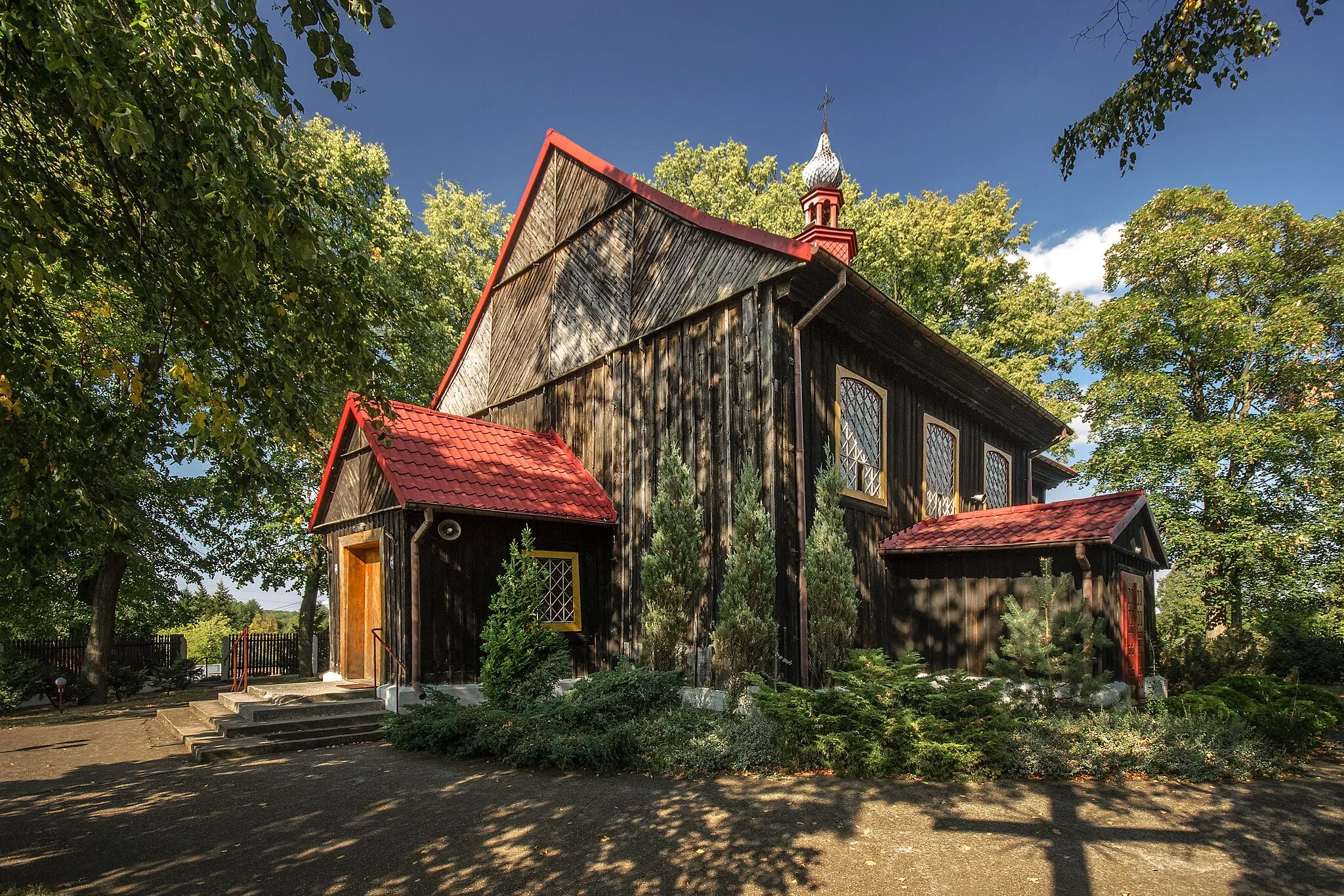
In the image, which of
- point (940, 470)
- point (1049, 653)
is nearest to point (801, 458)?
point (1049, 653)

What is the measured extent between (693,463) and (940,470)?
220 inches

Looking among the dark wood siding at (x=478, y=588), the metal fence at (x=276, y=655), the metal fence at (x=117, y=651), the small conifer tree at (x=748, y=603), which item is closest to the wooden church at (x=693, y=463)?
the dark wood siding at (x=478, y=588)

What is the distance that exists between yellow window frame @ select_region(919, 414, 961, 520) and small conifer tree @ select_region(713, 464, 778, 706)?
4691mm

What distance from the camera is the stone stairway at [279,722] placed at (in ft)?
28.2

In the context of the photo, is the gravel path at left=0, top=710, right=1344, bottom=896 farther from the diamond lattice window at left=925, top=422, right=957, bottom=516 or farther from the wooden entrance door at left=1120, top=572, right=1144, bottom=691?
the diamond lattice window at left=925, top=422, right=957, bottom=516

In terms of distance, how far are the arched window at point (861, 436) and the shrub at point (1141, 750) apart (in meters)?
4.06

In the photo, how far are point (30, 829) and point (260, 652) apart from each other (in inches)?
706

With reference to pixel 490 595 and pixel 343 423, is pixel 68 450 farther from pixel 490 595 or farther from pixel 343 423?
pixel 343 423

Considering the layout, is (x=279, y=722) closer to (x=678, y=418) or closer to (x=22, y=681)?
(x=678, y=418)

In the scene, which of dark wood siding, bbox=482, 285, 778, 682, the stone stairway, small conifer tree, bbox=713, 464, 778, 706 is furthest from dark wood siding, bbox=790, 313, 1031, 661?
the stone stairway

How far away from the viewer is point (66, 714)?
13281 millimetres

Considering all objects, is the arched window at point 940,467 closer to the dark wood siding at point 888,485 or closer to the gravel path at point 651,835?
the dark wood siding at point 888,485

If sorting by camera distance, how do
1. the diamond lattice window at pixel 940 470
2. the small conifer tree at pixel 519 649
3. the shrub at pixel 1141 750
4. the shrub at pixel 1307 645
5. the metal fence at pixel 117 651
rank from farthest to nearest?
the metal fence at pixel 117 651
the shrub at pixel 1307 645
the diamond lattice window at pixel 940 470
the small conifer tree at pixel 519 649
the shrub at pixel 1141 750

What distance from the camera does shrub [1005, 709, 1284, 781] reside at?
678 centimetres
